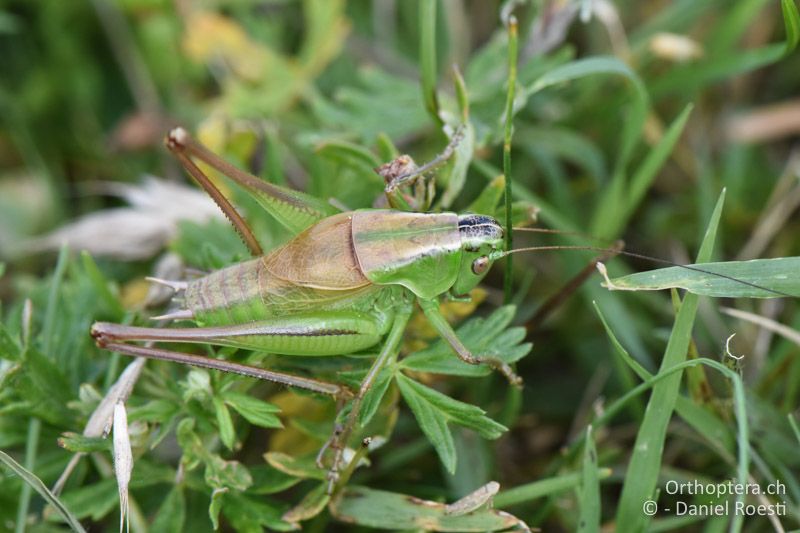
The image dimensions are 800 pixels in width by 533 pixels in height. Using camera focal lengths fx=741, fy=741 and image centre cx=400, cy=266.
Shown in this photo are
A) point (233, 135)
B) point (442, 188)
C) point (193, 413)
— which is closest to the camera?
point (193, 413)

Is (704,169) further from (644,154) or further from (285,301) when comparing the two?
(285,301)

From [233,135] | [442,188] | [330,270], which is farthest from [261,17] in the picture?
[330,270]

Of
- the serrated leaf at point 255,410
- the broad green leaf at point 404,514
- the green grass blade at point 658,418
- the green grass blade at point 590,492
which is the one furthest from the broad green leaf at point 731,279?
the serrated leaf at point 255,410

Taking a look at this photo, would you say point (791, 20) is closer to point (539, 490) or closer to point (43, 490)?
point (539, 490)

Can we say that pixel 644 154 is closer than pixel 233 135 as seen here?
No

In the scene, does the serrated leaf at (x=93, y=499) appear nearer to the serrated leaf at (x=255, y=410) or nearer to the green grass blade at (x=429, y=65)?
the serrated leaf at (x=255, y=410)

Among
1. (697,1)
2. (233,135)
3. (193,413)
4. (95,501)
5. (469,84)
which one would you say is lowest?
(95,501)

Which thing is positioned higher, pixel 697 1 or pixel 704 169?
pixel 697 1
